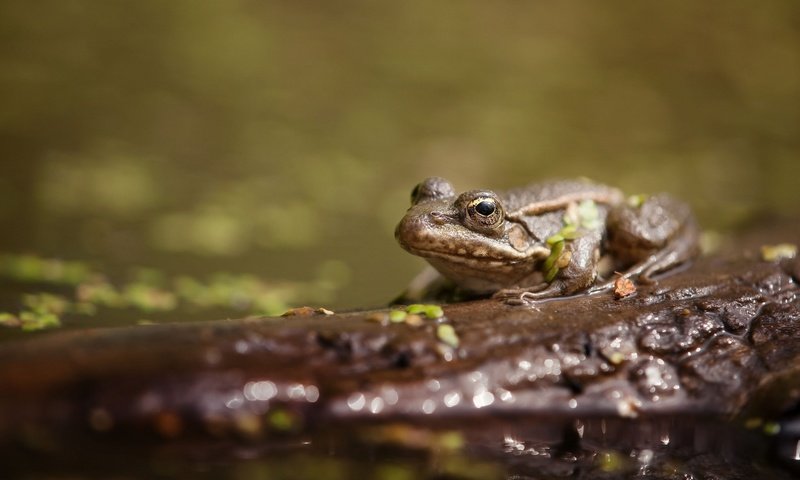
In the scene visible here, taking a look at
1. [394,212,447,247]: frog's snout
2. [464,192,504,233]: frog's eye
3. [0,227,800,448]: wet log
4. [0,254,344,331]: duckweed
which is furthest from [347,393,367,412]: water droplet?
[0,254,344,331]: duckweed

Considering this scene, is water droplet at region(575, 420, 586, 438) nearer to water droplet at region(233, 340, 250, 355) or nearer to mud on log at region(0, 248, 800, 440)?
mud on log at region(0, 248, 800, 440)

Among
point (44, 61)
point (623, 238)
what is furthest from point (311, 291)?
point (44, 61)

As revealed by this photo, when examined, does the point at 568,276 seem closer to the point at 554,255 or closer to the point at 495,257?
the point at 554,255

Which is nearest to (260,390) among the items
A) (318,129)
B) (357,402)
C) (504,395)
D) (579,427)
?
(357,402)

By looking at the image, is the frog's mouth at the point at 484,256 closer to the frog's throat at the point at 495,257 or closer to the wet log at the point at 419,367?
the frog's throat at the point at 495,257

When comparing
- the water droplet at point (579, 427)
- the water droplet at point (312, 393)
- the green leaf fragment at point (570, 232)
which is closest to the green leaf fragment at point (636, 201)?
the green leaf fragment at point (570, 232)

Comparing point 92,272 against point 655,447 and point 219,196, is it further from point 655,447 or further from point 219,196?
point 655,447
